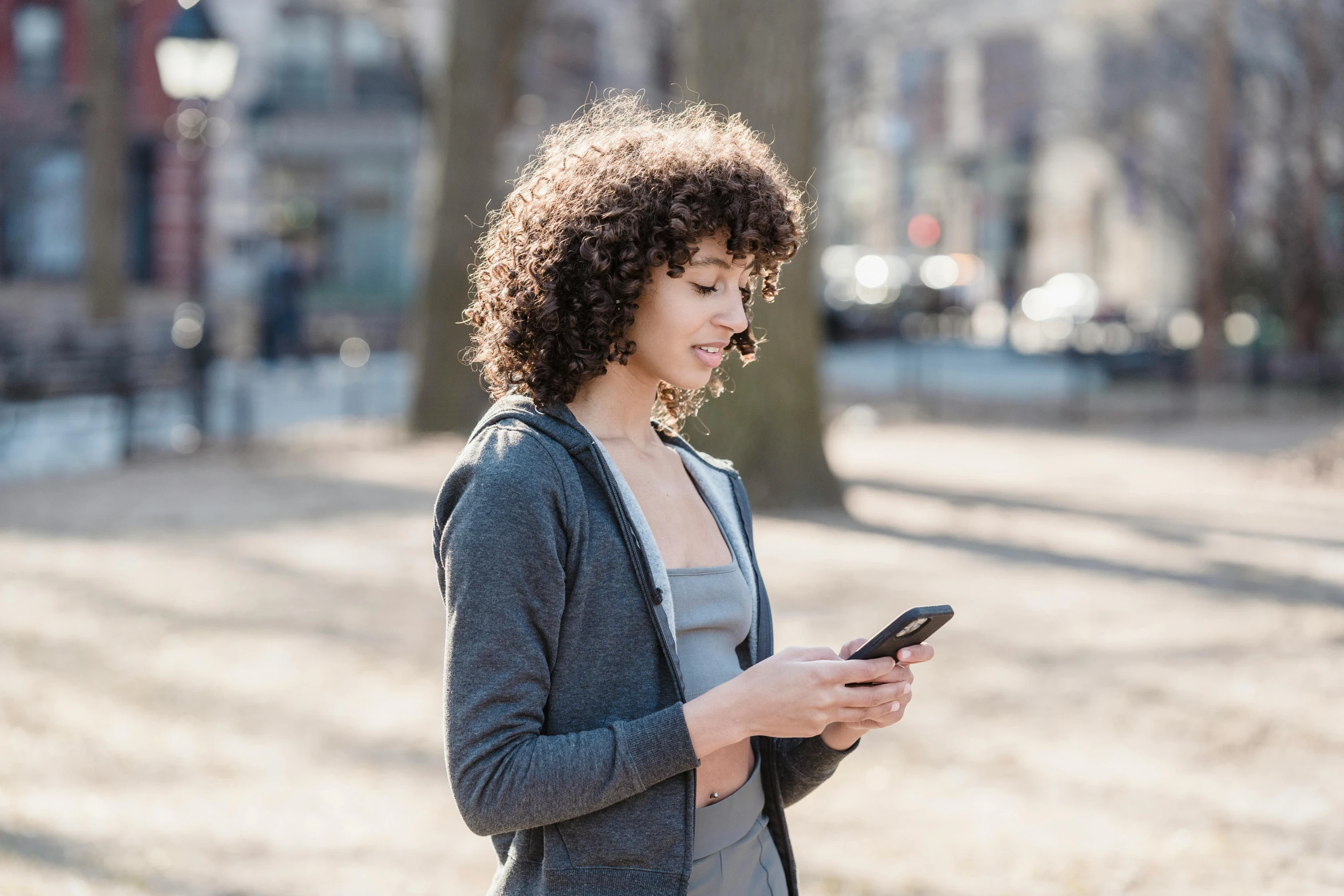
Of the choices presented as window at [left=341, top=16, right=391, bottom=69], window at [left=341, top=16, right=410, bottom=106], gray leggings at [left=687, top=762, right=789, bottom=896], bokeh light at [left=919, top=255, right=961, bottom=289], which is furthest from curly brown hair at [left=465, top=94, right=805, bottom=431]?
window at [left=341, top=16, right=391, bottom=69]

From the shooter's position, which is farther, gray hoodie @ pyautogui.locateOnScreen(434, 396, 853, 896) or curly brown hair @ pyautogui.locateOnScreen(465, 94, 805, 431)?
curly brown hair @ pyautogui.locateOnScreen(465, 94, 805, 431)

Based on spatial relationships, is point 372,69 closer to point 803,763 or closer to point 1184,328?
point 1184,328

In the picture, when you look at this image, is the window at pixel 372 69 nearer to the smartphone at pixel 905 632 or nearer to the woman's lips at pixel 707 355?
the woman's lips at pixel 707 355

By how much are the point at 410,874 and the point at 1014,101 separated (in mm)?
44375

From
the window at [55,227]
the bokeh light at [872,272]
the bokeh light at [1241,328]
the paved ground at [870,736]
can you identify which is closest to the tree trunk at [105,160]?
the window at [55,227]

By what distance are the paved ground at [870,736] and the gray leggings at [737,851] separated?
2.48m

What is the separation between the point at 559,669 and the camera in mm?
2080

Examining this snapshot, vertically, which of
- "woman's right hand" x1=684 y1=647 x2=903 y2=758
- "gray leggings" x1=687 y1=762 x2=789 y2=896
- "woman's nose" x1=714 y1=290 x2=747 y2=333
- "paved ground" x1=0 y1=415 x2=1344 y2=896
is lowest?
"paved ground" x1=0 y1=415 x2=1344 y2=896

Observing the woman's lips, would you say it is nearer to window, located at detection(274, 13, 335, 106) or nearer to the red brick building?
the red brick building

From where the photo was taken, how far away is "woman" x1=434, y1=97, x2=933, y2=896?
202 centimetres

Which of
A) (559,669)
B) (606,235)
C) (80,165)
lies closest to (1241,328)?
(80,165)

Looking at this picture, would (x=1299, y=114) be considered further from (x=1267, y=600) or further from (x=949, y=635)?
(x=949, y=635)

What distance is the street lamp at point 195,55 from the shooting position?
47.4ft

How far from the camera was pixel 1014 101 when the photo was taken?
4625cm
